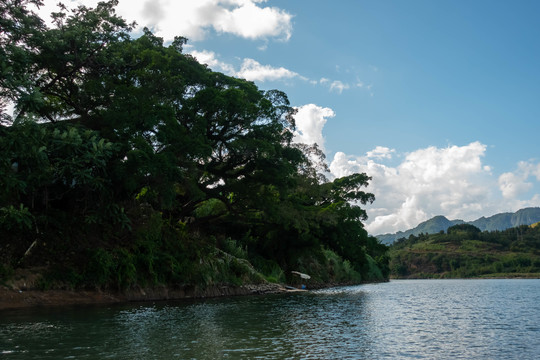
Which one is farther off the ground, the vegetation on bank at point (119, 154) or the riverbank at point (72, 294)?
the vegetation on bank at point (119, 154)

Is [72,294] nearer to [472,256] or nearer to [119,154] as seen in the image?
[119,154]

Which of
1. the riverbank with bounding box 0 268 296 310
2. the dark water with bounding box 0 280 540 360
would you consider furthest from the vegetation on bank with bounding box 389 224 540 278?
the dark water with bounding box 0 280 540 360

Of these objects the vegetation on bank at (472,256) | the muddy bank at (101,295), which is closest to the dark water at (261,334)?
the muddy bank at (101,295)

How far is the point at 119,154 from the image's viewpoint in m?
22.5

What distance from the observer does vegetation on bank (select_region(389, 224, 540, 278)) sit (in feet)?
421

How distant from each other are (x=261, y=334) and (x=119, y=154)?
14166 mm

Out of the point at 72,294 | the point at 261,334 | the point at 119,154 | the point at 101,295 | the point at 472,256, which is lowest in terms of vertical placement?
the point at 261,334

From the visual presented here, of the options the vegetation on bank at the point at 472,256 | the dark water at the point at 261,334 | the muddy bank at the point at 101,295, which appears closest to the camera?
the dark water at the point at 261,334

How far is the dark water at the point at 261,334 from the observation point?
9203 mm

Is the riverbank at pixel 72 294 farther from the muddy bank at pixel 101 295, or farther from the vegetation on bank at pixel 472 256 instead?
the vegetation on bank at pixel 472 256

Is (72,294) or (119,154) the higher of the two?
(119,154)

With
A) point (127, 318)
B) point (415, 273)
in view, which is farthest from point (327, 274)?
point (415, 273)

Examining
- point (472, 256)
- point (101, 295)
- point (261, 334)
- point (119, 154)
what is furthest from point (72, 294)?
point (472, 256)

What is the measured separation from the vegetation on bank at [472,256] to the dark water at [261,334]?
120782mm
